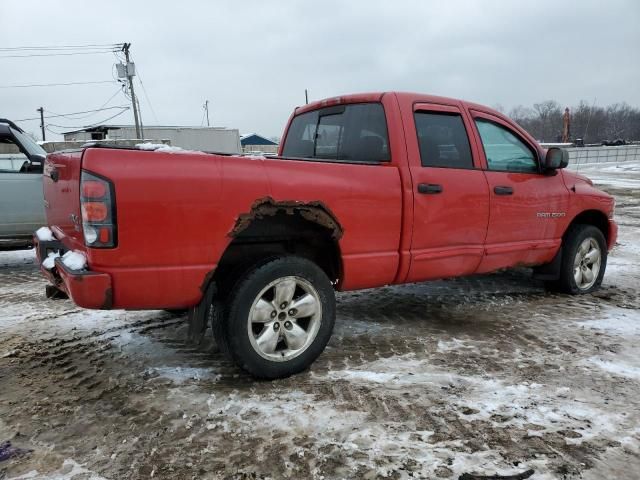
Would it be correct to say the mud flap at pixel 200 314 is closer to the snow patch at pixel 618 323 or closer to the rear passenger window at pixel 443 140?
the rear passenger window at pixel 443 140

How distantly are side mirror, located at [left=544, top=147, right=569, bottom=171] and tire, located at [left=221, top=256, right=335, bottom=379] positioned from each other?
105 inches

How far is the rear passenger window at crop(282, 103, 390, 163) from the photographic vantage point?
12.5ft

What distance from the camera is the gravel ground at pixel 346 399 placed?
2.37 meters

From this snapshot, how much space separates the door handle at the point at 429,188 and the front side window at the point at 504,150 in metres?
0.79

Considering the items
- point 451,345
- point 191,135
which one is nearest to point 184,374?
point 451,345

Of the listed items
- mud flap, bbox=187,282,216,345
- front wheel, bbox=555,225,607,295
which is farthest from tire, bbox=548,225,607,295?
mud flap, bbox=187,282,216,345

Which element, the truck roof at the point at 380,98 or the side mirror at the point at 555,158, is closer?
the truck roof at the point at 380,98

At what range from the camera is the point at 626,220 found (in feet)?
36.9

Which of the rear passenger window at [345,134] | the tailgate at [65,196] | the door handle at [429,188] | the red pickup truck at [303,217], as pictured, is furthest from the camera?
the rear passenger window at [345,134]

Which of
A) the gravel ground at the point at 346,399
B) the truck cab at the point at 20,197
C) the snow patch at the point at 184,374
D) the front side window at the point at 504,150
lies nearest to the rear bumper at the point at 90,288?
the gravel ground at the point at 346,399

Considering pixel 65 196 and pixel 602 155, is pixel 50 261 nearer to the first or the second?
pixel 65 196

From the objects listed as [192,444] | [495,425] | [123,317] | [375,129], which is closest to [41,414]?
[192,444]

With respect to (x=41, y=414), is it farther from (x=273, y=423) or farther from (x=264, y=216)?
(x=264, y=216)

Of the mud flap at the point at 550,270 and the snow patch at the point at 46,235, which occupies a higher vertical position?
the snow patch at the point at 46,235
